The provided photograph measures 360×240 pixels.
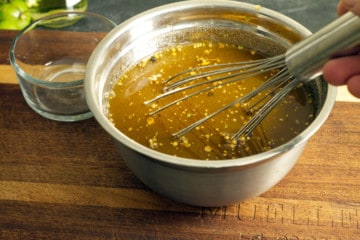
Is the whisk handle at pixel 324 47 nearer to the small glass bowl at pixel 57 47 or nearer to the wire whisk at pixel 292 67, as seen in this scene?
the wire whisk at pixel 292 67

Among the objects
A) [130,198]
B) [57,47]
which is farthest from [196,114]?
[57,47]

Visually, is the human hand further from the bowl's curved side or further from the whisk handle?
the bowl's curved side

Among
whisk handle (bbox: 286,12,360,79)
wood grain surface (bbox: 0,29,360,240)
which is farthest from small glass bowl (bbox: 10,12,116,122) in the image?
whisk handle (bbox: 286,12,360,79)

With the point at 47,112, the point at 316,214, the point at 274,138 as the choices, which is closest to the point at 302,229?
the point at 316,214

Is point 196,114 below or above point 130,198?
above

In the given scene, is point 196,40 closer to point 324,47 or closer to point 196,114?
point 196,114

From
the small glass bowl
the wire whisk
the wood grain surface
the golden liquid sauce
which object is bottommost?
the wood grain surface

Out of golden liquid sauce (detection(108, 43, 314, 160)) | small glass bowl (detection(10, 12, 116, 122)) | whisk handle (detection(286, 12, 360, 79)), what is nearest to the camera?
whisk handle (detection(286, 12, 360, 79))

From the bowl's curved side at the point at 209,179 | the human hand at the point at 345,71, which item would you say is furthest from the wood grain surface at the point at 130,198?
the human hand at the point at 345,71
